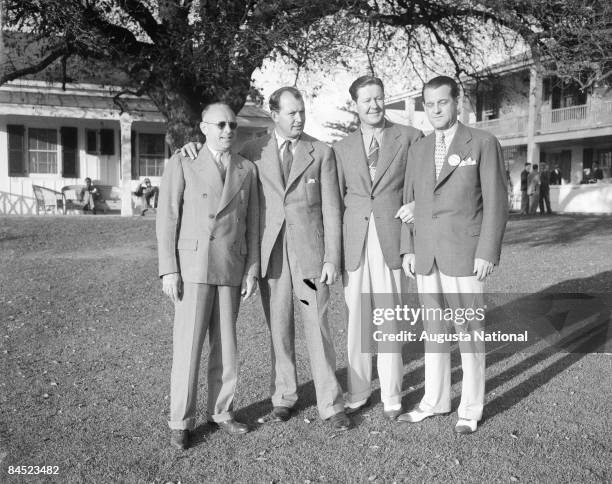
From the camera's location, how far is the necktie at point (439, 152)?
4328 millimetres

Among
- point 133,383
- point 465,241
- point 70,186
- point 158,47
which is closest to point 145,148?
point 70,186

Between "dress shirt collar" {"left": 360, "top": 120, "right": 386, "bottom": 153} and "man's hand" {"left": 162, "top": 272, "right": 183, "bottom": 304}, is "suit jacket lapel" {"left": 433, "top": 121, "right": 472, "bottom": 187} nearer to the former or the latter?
"dress shirt collar" {"left": 360, "top": 120, "right": 386, "bottom": 153}

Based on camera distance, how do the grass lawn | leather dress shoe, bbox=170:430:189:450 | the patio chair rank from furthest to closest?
the patio chair, leather dress shoe, bbox=170:430:189:450, the grass lawn

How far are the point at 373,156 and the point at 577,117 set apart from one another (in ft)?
85.3

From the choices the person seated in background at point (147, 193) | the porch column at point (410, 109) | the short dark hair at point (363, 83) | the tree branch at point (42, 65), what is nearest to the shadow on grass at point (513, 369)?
the short dark hair at point (363, 83)

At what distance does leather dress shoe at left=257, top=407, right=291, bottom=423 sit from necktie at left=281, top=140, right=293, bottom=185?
1.63m

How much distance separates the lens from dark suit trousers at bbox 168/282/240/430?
418cm

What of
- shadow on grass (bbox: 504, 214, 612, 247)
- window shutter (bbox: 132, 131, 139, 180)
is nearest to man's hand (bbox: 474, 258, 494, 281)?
shadow on grass (bbox: 504, 214, 612, 247)

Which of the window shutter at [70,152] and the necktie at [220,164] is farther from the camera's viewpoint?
the window shutter at [70,152]

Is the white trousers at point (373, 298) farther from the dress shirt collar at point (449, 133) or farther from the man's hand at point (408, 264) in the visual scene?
the dress shirt collar at point (449, 133)

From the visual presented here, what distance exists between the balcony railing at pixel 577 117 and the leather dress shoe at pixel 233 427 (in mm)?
25388

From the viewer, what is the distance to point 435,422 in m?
4.42

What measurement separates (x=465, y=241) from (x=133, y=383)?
9.95 feet

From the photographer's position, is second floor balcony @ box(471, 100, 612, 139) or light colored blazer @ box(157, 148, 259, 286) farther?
second floor balcony @ box(471, 100, 612, 139)
